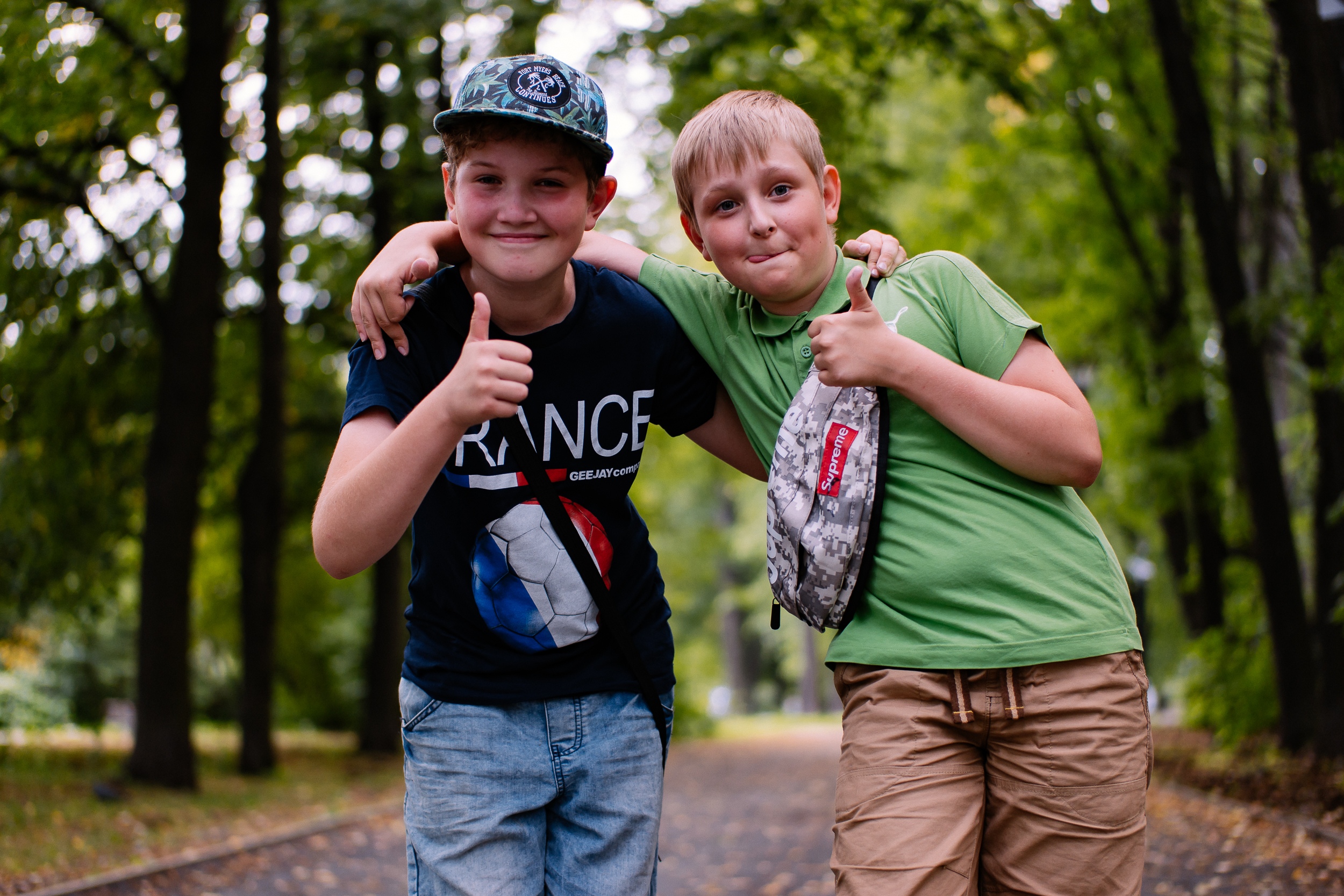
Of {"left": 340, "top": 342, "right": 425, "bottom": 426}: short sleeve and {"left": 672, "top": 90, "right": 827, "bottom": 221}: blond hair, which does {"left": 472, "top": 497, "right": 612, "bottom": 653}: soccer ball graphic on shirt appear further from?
{"left": 672, "top": 90, "right": 827, "bottom": 221}: blond hair

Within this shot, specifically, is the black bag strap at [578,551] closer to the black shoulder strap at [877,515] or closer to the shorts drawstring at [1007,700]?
the black shoulder strap at [877,515]

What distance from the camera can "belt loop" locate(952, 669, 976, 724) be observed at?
2.16 m

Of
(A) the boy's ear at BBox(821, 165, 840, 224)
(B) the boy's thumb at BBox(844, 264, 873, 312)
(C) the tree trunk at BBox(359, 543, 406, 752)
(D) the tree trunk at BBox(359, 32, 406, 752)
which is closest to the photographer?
(B) the boy's thumb at BBox(844, 264, 873, 312)

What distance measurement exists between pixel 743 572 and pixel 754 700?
4731mm

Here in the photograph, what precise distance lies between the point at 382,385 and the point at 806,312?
2.95 ft

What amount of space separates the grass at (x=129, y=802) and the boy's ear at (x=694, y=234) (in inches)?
207

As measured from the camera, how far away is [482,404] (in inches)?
74.0

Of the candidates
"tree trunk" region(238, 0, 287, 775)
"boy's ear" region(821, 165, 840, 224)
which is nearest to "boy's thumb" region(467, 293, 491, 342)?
"boy's ear" region(821, 165, 840, 224)

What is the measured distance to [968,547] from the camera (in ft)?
7.17

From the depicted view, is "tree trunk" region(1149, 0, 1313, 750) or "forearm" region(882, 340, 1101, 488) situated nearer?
"forearm" region(882, 340, 1101, 488)

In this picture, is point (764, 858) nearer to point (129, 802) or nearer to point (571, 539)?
point (129, 802)

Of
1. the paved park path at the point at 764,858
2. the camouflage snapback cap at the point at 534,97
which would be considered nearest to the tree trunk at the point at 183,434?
the paved park path at the point at 764,858

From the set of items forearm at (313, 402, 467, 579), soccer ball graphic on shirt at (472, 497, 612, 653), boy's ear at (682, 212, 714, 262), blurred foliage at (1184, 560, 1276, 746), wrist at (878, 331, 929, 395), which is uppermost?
boy's ear at (682, 212, 714, 262)

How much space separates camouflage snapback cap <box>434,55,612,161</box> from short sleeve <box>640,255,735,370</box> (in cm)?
42
